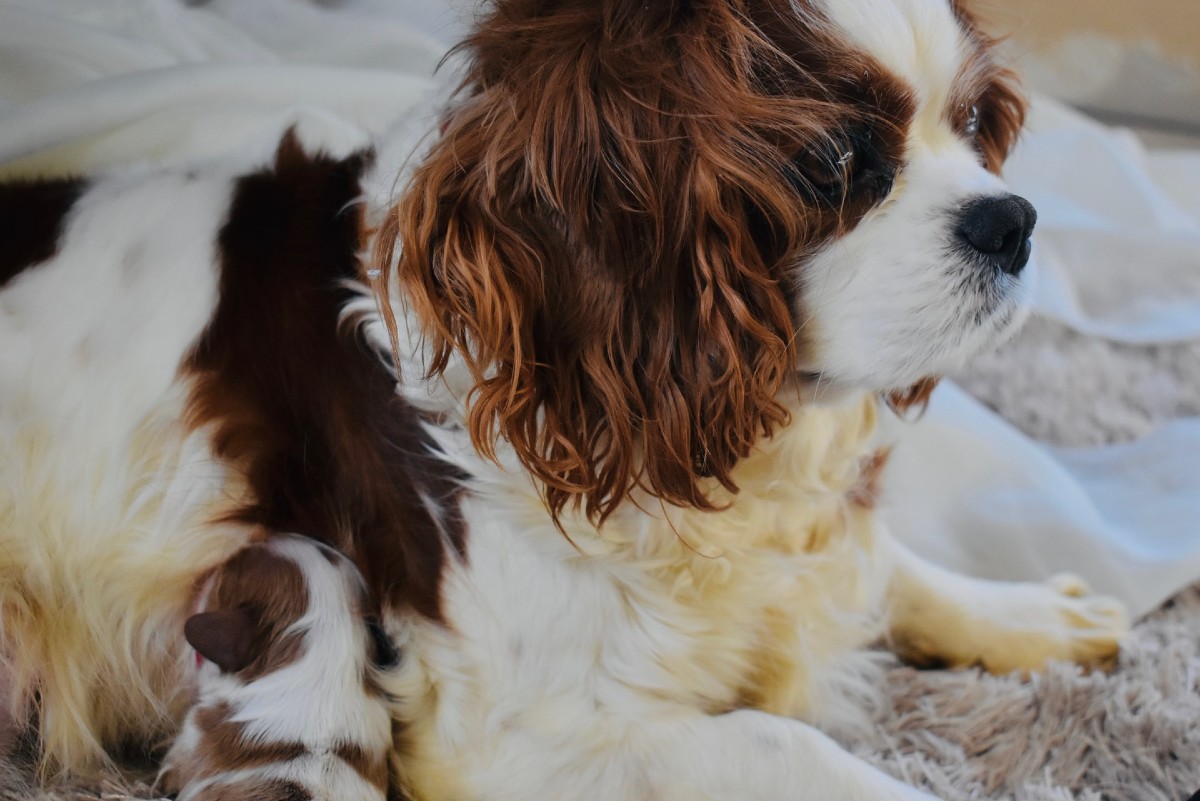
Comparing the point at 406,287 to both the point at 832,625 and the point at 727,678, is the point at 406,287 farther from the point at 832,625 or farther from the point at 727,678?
the point at 832,625

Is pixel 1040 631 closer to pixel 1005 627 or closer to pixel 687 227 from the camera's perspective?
pixel 1005 627

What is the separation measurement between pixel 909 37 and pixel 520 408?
1.58 ft

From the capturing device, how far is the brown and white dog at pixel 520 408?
3.16 feet

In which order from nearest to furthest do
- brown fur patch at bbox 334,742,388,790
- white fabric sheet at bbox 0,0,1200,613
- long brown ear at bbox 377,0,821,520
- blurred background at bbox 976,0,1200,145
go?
1. long brown ear at bbox 377,0,821,520
2. brown fur patch at bbox 334,742,388,790
3. white fabric sheet at bbox 0,0,1200,613
4. blurred background at bbox 976,0,1200,145

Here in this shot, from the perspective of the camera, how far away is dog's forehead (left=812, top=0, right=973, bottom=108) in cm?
96

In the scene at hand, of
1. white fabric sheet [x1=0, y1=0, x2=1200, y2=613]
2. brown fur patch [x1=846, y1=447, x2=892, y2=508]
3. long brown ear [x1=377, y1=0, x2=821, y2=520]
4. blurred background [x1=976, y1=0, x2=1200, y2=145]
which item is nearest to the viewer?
long brown ear [x1=377, y1=0, x2=821, y2=520]

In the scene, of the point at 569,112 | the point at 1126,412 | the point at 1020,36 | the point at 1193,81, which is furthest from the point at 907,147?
the point at 1193,81

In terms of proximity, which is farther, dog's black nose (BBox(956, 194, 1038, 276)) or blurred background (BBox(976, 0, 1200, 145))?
blurred background (BBox(976, 0, 1200, 145))

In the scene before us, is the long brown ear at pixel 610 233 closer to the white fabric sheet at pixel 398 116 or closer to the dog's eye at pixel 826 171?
the dog's eye at pixel 826 171

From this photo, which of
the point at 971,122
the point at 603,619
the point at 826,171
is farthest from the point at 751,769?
the point at 971,122

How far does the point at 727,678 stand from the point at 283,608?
470 millimetres

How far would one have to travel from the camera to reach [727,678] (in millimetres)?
1181

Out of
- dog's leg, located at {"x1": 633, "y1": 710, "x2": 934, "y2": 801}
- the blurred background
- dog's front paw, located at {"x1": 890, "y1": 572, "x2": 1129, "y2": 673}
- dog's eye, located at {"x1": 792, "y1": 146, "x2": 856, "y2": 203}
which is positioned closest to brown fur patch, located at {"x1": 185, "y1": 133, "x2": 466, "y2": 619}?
dog's leg, located at {"x1": 633, "y1": 710, "x2": 934, "y2": 801}

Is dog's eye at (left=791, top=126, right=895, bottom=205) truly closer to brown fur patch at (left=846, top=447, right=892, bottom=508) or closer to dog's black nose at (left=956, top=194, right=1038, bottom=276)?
dog's black nose at (left=956, top=194, right=1038, bottom=276)
